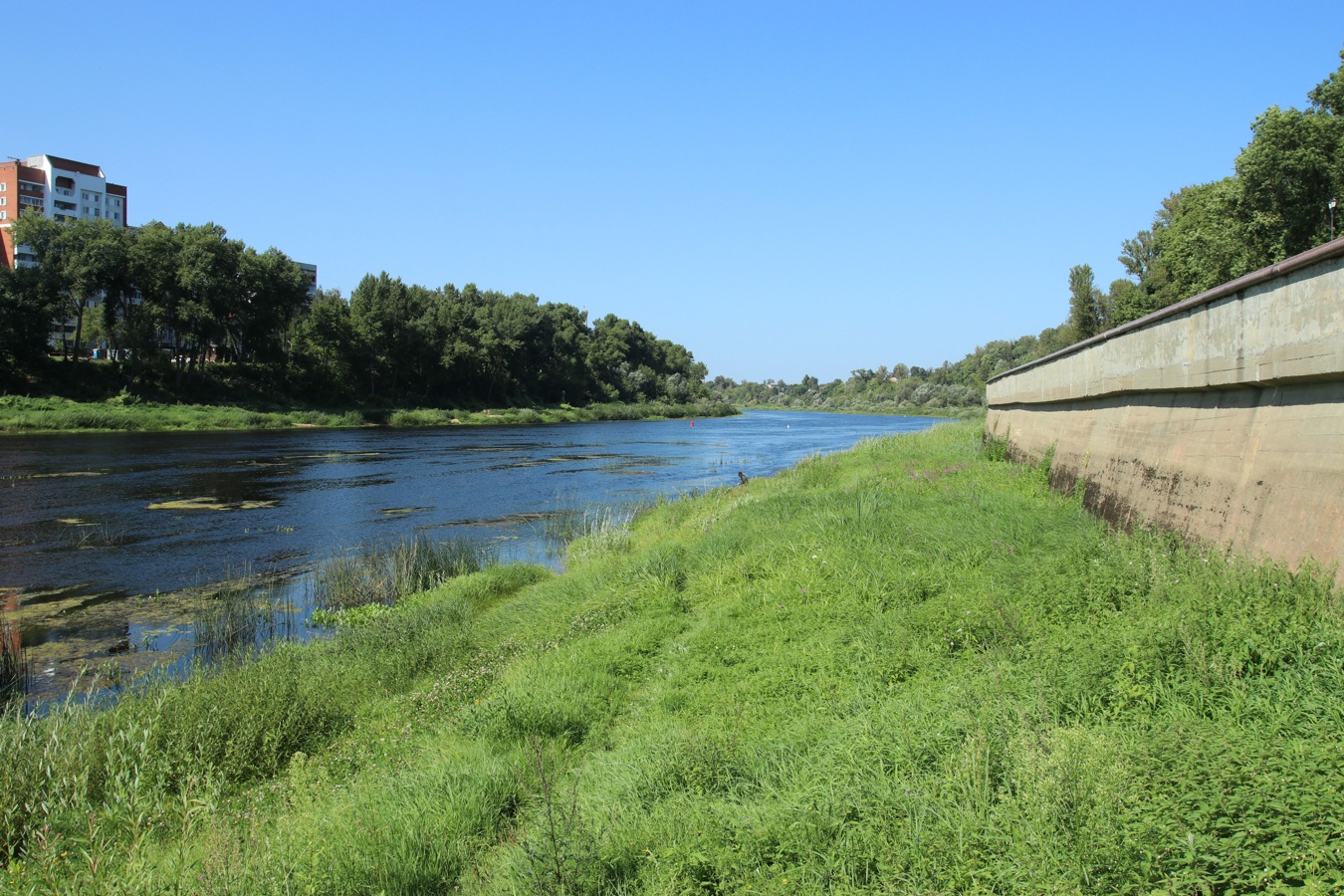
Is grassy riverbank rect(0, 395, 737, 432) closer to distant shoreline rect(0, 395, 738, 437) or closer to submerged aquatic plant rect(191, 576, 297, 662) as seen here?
distant shoreline rect(0, 395, 738, 437)

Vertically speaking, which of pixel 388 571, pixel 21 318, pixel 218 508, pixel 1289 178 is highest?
pixel 1289 178

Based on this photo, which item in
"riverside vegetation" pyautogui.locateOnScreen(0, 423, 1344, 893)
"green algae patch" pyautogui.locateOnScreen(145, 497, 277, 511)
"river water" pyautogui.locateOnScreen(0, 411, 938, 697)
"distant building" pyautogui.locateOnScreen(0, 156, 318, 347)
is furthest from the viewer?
"distant building" pyautogui.locateOnScreen(0, 156, 318, 347)

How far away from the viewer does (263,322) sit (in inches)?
2312

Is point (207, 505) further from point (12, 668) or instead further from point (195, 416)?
point (195, 416)

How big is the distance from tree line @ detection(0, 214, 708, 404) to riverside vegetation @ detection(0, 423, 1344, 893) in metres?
52.9

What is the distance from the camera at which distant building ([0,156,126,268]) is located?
100938mm

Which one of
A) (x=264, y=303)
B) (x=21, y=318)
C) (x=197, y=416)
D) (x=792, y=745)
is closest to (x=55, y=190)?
(x=264, y=303)

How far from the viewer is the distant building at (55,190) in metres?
101

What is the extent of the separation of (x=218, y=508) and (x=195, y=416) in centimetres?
3293

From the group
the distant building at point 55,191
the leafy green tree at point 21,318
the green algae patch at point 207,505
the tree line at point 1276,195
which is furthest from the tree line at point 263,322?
the tree line at point 1276,195

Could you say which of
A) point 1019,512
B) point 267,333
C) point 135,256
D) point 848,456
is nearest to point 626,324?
point 267,333

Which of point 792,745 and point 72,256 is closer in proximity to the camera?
point 792,745

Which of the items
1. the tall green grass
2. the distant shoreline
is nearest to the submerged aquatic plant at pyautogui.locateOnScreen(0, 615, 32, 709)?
the tall green grass

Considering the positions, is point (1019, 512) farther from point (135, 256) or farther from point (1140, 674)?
point (135, 256)
